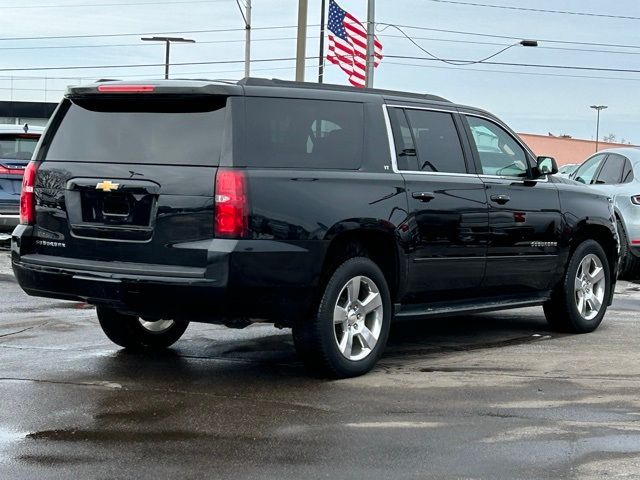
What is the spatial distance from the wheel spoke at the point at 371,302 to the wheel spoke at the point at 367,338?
12 centimetres

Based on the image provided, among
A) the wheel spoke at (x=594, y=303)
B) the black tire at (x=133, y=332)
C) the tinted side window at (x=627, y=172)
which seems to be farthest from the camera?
the tinted side window at (x=627, y=172)

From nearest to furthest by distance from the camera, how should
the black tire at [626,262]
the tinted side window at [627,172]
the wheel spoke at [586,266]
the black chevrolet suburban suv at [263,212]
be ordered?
the black chevrolet suburban suv at [263,212]
the wheel spoke at [586,266]
the black tire at [626,262]
the tinted side window at [627,172]

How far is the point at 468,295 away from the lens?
8.41 metres

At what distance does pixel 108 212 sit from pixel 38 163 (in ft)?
2.50

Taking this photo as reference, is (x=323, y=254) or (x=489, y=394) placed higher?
(x=323, y=254)

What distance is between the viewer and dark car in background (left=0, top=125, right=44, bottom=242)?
16.7m

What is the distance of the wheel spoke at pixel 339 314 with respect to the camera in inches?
284

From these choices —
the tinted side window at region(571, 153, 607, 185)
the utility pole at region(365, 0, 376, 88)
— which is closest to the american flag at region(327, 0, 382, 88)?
the utility pole at region(365, 0, 376, 88)

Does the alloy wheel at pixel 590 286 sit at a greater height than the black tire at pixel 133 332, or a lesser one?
greater

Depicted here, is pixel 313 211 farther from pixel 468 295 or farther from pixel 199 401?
pixel 468 295

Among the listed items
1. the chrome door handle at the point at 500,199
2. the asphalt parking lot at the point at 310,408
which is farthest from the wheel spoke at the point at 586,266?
the chrome door handle at the point at 500,199

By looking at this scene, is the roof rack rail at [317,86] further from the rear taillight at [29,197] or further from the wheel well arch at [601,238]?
the wheel well arch at [601,238]

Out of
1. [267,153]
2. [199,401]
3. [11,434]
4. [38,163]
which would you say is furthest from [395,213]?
[11,434]

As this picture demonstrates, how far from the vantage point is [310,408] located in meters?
6.49
